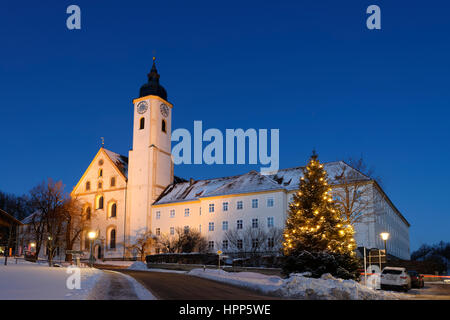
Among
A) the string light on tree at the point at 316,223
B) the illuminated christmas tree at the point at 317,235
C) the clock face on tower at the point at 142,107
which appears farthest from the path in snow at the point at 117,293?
the clock face on tower at the point at 142,107

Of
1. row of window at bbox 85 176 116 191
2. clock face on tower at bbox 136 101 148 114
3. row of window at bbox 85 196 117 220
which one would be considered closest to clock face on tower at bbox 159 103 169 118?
clock face on tower at bbox 136 101 148 114

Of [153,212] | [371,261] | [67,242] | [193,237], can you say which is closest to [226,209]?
[193,237]

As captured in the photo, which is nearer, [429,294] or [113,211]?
[429,294]

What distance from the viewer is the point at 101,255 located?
7006 centimetres

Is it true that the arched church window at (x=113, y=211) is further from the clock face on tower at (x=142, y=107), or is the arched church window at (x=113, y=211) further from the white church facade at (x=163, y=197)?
the clock face on tower at (x=142, y=107)

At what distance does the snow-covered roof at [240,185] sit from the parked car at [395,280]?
945 inches

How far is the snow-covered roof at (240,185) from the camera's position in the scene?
57125mm

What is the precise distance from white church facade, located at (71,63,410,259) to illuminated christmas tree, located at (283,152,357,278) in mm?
23866

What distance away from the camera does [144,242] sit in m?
62.8

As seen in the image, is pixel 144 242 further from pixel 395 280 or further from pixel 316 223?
pixel 395 280

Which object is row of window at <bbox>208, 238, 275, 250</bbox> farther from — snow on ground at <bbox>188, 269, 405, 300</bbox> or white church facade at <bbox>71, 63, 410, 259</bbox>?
snow on ground at <bbox>188, 269, 405, 300</bbox>

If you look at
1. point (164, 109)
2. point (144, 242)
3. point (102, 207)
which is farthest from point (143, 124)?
point (144, 242)

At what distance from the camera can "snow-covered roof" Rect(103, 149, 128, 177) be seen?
73.8 metres

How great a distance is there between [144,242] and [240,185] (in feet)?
52.5
